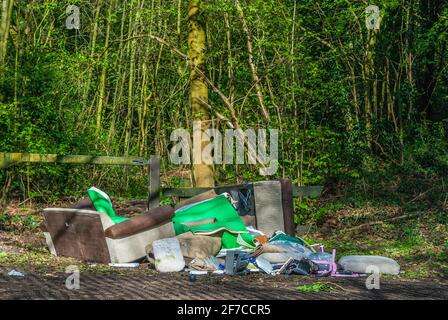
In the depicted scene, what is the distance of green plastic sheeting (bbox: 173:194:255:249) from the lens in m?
9.86

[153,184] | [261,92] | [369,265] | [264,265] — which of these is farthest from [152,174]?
[369,265]

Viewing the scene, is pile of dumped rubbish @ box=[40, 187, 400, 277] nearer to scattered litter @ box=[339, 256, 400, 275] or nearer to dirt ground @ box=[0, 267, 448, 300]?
scattered litter @ box=[339, 256, 400, 275]

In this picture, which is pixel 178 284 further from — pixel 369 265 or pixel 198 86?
pixel 198 86

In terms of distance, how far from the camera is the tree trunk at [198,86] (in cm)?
1410

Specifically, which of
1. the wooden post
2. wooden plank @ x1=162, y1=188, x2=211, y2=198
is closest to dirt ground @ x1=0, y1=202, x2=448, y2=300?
the wooden post

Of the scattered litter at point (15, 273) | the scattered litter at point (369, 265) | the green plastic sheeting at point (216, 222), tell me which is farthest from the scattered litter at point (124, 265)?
the scattered litter at point (369, 265)

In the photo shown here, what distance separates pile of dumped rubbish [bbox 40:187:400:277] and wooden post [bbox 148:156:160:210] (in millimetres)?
1691

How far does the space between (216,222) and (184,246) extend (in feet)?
3.63

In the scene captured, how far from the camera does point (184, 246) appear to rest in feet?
30.1
